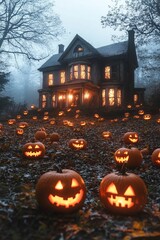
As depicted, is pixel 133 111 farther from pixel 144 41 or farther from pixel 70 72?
pixel 70 72

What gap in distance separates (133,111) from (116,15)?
12.8 m

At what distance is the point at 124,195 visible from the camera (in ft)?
12.9

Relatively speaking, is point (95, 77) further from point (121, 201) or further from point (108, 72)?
point (121, 201)

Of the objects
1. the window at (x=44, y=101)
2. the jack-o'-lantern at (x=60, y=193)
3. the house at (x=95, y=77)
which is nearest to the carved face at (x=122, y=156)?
the jack-o'-lantern at (x=60, y=193)

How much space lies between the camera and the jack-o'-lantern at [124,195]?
3893 millimetres

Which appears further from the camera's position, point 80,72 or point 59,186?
point 80,72

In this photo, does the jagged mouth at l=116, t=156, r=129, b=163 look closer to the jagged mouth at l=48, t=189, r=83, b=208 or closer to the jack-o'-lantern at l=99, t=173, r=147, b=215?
the jack-o'-lantern at l=99, t=173, r=147, b=215

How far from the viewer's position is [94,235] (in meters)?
3.08

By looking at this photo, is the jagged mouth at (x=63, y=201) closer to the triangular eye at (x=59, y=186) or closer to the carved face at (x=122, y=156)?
the triangular eye at (x=59, y=186)

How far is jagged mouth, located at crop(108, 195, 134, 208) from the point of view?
3.89 metres

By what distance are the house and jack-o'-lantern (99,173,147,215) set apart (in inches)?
969

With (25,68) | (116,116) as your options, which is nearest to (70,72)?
(116,116)

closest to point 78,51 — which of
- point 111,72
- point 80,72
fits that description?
point 80,72

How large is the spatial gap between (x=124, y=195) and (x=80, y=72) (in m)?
27.9
